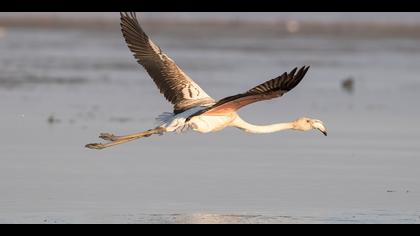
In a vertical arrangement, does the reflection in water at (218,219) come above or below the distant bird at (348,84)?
below

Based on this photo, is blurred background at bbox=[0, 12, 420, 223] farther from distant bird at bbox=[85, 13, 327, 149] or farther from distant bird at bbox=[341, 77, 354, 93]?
distant bird at bbox=[85, 13, 327, 149]

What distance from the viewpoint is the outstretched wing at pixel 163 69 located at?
12516mm

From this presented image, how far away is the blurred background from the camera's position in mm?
10727

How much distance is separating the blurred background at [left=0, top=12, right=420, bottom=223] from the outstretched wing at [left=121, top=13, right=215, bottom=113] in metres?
0.80

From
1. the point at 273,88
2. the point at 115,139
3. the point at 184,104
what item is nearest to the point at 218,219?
the point at 273,88

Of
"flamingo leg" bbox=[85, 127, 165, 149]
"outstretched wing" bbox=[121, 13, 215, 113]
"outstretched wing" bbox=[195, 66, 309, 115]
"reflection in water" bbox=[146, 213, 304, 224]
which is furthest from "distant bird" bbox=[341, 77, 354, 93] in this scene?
"reflection in water" bbox=[146, 213, 304, 224]

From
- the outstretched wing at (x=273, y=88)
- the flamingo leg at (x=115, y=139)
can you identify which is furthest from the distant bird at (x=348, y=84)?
the outstretched wing at (x=273, y=88)

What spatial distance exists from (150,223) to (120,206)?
0.80m

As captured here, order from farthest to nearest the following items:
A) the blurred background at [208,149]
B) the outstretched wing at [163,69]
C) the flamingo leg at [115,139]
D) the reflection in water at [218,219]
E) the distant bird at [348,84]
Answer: the distant bird at [348,84], the outstretched wing at [163,69], the flamingo leg at [115,139], the blurred background at [208,149], the reflection in water at [218,219]

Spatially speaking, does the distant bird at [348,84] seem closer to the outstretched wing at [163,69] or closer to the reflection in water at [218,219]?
the outstretched wing at [163,69]

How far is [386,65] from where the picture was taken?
28828mm

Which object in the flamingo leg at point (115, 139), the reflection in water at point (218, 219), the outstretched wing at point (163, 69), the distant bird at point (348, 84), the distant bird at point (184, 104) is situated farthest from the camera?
the distant bird at point (348, 84)
